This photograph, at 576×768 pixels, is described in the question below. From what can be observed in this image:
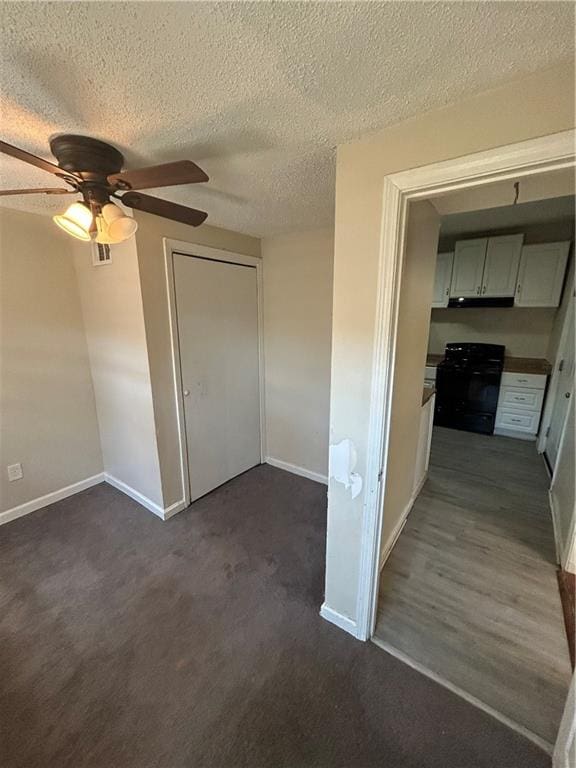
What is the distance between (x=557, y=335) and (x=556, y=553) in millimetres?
2712

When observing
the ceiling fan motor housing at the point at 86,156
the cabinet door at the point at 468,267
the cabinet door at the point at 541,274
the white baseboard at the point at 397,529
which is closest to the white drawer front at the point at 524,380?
the cabinet door at the point at 541,274

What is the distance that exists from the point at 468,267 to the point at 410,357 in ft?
9.54

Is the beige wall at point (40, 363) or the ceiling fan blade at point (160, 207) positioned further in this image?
the beige wall at point (40, 363)

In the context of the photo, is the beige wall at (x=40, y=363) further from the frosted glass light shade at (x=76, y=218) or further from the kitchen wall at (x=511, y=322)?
the kitchen wall at (x=511, y=322)

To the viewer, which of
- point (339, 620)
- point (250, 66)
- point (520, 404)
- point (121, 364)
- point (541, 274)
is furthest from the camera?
point (520, 404)

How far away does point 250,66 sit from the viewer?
0.87 m

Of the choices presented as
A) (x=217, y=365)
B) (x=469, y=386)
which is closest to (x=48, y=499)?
(x=217, y=365)

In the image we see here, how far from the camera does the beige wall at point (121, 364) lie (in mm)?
2201

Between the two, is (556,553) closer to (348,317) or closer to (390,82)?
(348,317)

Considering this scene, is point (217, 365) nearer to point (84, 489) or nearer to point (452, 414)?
point (84, 489)

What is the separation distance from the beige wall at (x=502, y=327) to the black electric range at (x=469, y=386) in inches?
9.2

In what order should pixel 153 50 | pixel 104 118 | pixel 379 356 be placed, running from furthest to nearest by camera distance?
pixel 379 356, pixel 104 118, pixel 153 50

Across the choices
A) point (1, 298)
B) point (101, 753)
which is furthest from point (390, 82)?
point (1, 298)

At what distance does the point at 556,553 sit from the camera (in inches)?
84.7
